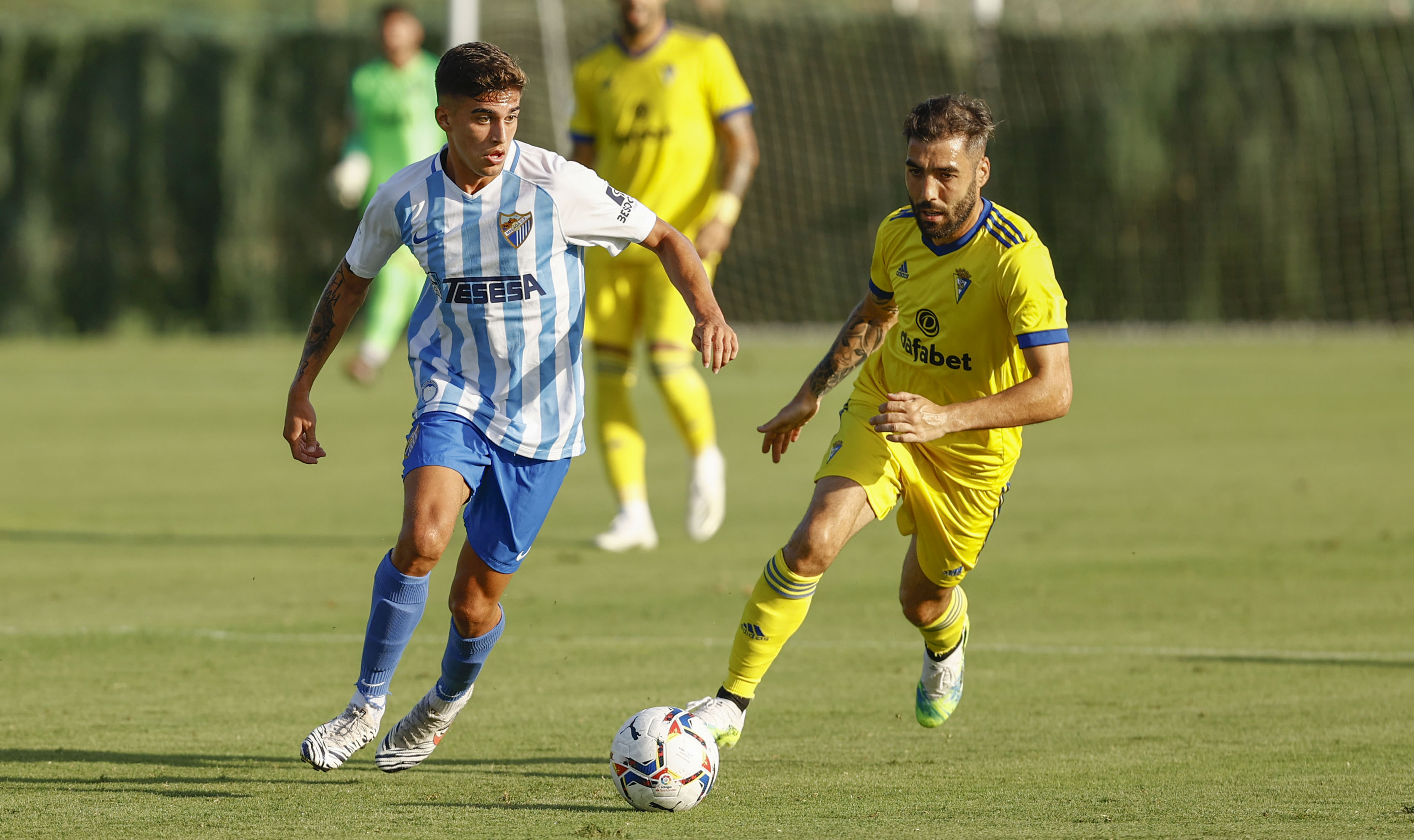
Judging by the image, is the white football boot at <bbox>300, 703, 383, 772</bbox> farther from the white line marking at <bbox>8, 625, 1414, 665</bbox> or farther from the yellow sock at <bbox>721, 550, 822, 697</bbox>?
the white line marking at <bbox>8, 625, 1414, 665</bbox>

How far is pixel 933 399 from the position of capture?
5133 millimetres

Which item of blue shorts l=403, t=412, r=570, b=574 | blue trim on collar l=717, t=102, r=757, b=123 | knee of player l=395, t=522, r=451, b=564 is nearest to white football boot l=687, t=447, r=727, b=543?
blue trim on collar l=717, t=102, r=757, b=123

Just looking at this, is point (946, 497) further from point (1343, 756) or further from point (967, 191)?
point (1343, 756)

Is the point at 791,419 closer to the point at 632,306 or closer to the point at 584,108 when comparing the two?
the point at 632,306

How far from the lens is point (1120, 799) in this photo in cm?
434

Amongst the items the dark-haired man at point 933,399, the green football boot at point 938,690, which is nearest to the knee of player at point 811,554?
the dark-haired man at point 933,399

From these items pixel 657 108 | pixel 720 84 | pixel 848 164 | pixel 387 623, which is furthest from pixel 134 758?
pixel 848 164

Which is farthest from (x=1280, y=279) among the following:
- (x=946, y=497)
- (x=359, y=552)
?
(x=946, y=497)

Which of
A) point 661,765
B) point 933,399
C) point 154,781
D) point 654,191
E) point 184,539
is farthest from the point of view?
point 184,539

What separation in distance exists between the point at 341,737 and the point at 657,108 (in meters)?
5.11

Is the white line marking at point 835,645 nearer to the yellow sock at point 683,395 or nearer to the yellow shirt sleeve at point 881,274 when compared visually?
the yellow shirt sleeve at point 881,274

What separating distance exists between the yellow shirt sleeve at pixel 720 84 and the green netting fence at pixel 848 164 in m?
10.8

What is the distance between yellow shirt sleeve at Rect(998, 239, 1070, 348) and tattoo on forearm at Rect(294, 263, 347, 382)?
6.02 ft

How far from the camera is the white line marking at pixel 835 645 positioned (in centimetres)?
627
